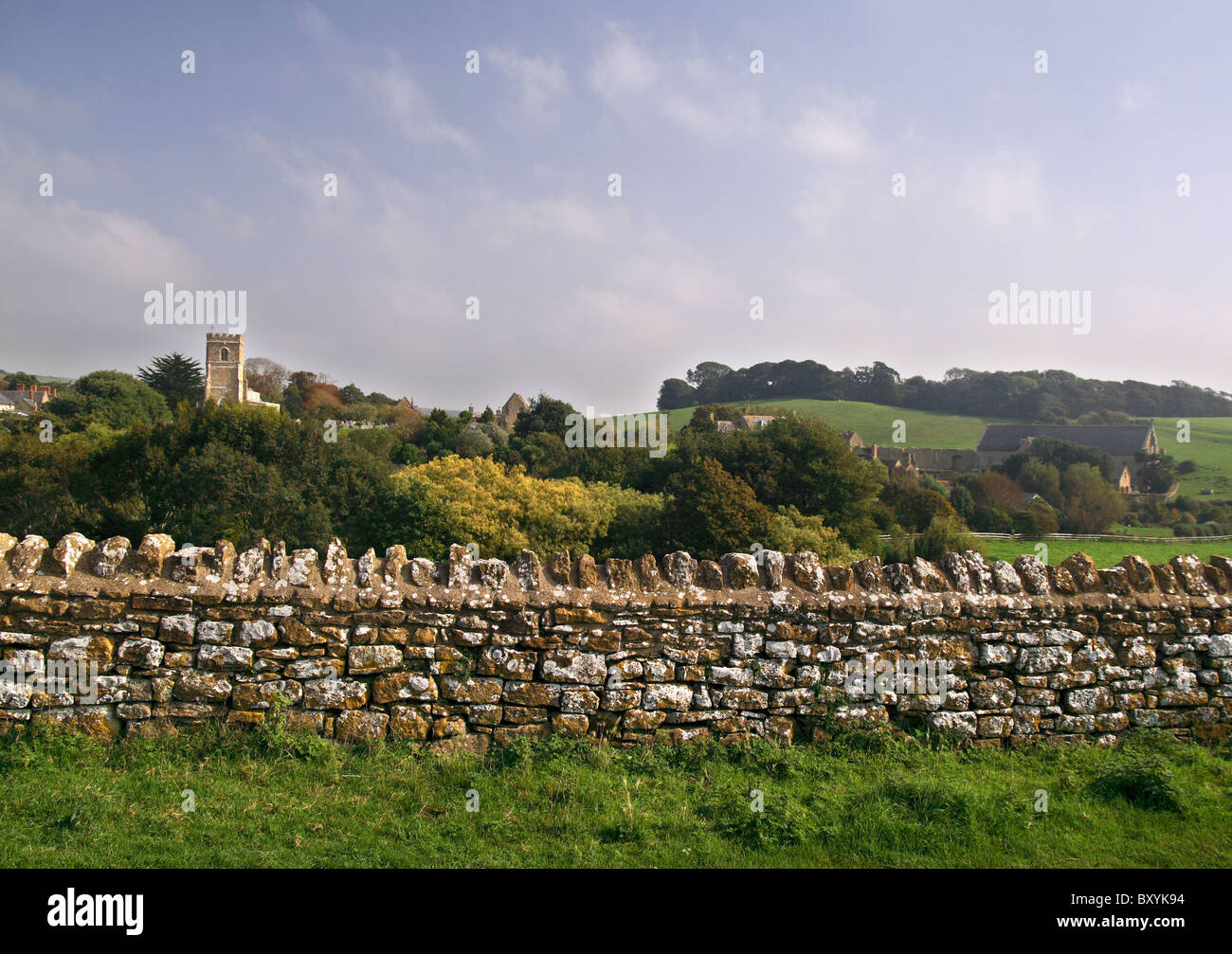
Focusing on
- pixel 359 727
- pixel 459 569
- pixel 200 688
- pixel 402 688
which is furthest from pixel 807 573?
pixel 200 688

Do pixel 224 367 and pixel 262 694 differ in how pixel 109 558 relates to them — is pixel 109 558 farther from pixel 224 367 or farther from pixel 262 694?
pixel 224 367

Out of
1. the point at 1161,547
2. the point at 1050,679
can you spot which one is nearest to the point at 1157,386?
the point at 1161,547

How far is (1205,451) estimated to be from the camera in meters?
80.5

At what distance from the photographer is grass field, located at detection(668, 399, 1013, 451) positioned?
90875 mm

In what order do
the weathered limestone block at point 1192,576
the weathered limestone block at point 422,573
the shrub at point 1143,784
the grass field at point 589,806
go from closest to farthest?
the grass field at point 589,806 → the shrub at point 1143,784 → the weathered limestone block at point 422,573 → the weathered limestone block at point 1192,576

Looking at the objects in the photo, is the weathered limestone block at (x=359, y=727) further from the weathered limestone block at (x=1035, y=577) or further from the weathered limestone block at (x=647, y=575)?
the weathered limestone block at (x=1035, y=577)

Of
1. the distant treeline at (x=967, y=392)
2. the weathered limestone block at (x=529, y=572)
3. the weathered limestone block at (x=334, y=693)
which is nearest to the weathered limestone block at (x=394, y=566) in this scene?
the weathered limestone block at (x=334, y=693)

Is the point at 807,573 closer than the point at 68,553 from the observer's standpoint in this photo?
No

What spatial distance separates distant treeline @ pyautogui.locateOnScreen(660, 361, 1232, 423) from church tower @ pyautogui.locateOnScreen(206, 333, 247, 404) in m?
65.6

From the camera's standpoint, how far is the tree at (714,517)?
1242 inches

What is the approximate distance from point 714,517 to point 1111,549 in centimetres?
3290

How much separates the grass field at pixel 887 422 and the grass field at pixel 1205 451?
18383mm

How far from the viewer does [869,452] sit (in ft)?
254
